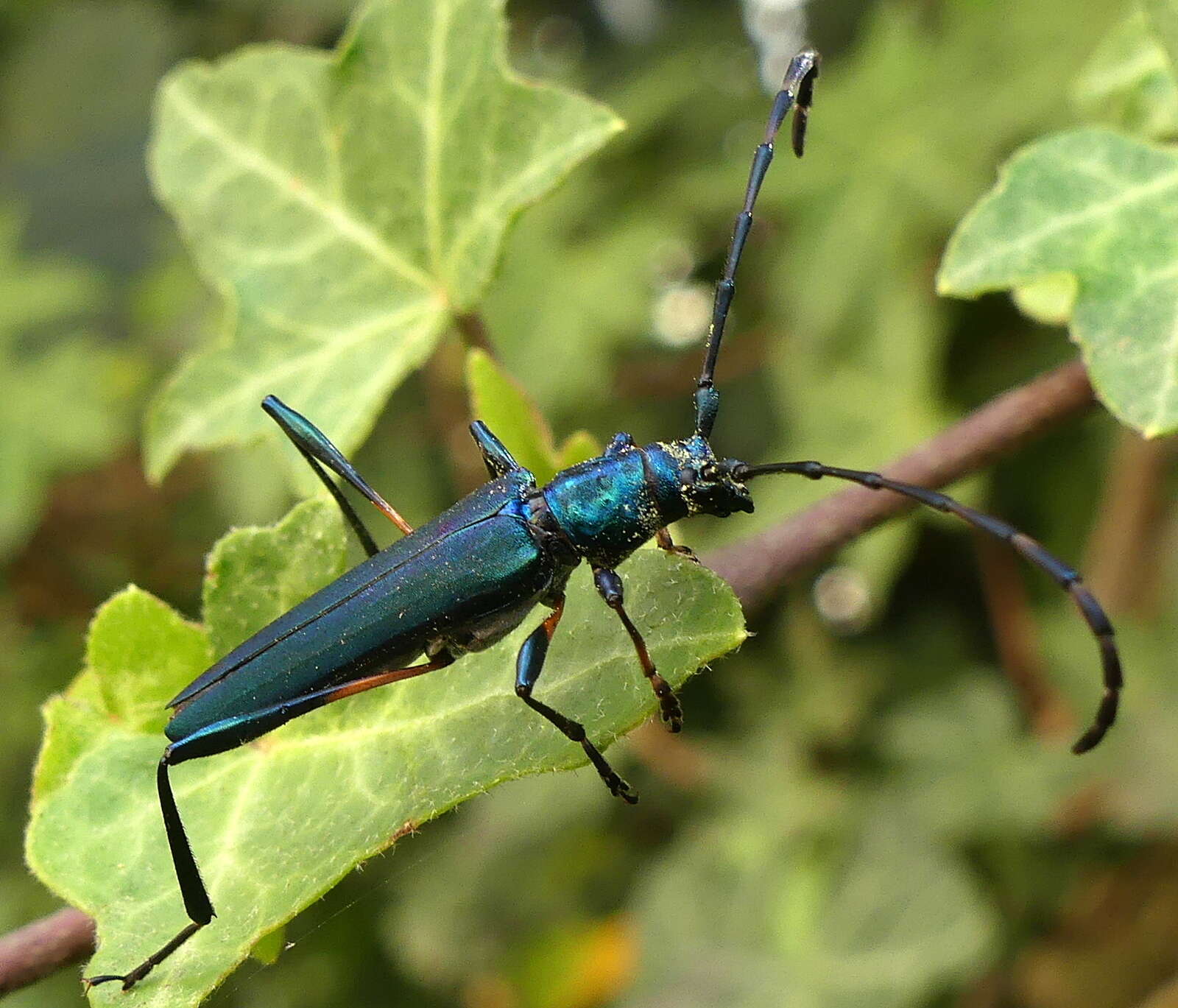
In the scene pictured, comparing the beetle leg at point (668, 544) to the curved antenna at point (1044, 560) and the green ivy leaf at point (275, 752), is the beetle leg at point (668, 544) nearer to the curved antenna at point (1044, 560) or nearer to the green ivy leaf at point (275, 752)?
the green ivy leaf at point (275, 752)

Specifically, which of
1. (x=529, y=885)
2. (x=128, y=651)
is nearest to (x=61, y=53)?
(x=529, y=885)

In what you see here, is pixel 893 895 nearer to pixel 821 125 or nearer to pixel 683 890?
pixel 683 890

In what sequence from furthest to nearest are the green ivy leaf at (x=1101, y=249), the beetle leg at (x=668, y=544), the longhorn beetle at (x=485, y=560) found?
the beetle leg at (x=668, y=544) → the longhorn beetle at (x=485, y=560) → the green ivy leaf at (x=1101, y=249)

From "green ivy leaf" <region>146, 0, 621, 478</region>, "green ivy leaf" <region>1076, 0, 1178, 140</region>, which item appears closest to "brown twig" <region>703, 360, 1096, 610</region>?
"green ivy leaf" <region>1076, 0, 1178, 140</region>

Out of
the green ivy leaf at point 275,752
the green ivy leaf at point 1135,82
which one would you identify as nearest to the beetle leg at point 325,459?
the green ivy leaf at point 275,752

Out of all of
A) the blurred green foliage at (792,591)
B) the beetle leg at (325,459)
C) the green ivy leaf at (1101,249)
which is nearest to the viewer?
the green ivy leaf at (1101,249)

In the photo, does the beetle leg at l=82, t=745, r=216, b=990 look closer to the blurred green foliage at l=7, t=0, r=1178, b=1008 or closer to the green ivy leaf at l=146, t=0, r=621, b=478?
the green ivy leaf at l=146, t=0, r=621, b=478
